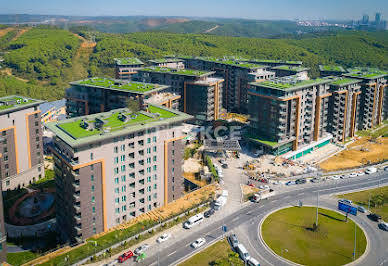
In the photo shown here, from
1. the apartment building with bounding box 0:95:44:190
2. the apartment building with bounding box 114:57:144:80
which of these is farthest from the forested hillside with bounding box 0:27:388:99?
the apartment building with bounding box 0:95:44:190

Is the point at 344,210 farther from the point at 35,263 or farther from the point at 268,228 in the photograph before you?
the point at 35,263

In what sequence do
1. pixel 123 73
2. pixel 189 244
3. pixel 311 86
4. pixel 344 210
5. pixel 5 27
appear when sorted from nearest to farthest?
pixel 189 244 < pixel 344 210 < pixel 311 86 < pixel 123 73 < pixel 5 27

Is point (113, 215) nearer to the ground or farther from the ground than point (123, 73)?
nearer to the ground

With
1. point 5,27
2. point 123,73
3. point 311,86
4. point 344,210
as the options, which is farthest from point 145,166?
point 5,27

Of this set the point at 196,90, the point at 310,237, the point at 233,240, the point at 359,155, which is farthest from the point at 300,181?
the point at 196,90

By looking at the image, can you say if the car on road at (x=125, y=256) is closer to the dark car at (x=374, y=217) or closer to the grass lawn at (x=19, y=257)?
the grass lawn at (x=19, y=257)
